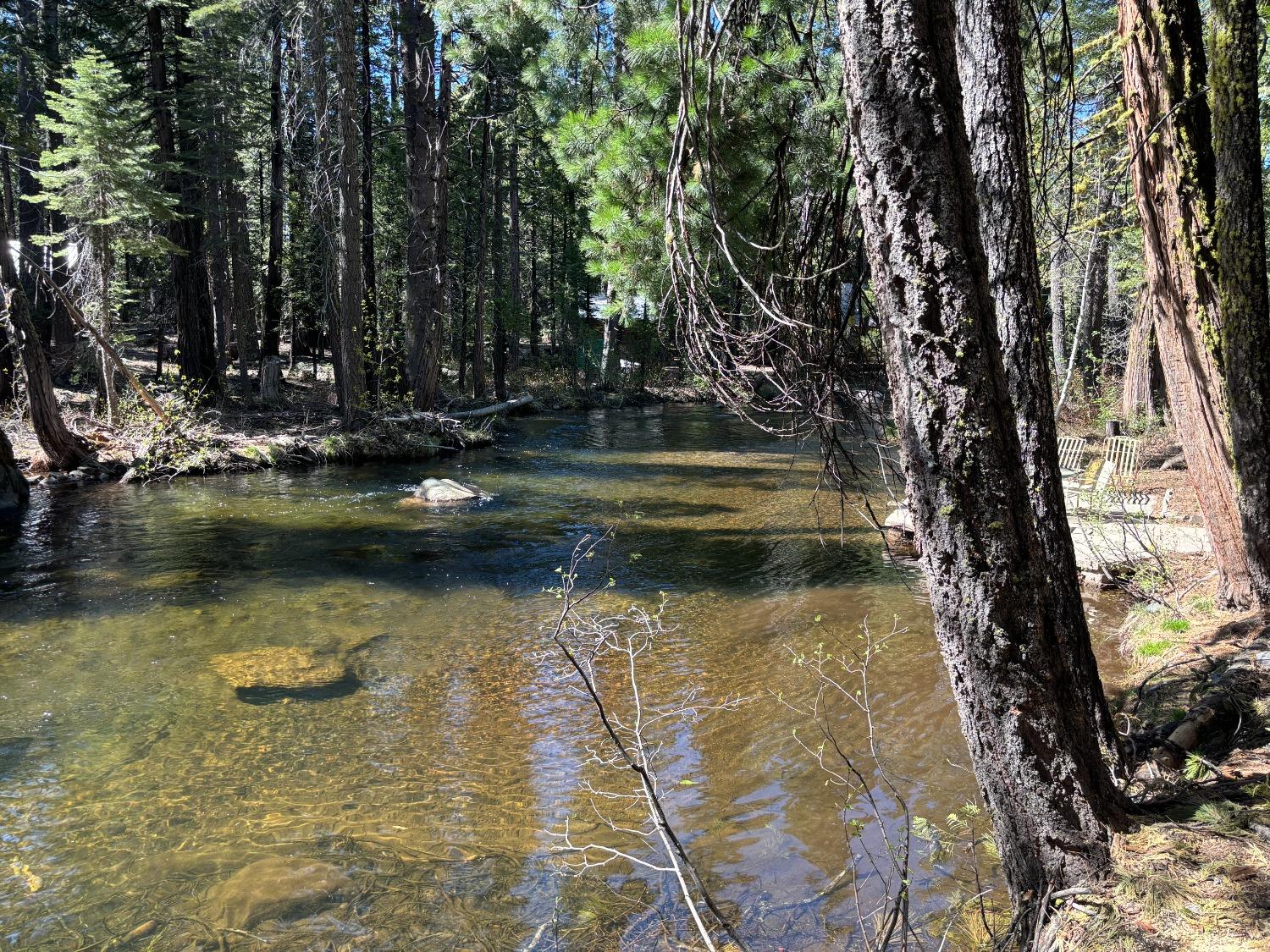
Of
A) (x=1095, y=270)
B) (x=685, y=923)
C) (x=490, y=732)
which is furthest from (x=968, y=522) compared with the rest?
(x=1095, y=270)

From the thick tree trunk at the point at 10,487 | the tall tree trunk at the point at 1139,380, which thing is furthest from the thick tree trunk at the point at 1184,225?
the thick tree trunk at the point at 10,487

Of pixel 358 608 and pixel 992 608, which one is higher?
pixel 992 608

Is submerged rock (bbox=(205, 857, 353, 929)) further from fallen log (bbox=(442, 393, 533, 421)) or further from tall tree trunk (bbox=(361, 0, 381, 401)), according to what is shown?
fallen log (bbox=(442, 393, 533, 421))

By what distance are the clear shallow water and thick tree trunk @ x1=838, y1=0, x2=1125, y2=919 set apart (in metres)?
1.27

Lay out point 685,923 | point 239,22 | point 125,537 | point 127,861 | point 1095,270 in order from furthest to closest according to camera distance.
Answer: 1. point 1095,270
2. point 239,22
3. point 125,537
4. point 127,861
5. point 685,923

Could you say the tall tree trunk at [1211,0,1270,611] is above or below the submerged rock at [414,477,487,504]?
above

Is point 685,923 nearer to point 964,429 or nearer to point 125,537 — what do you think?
point 964,429

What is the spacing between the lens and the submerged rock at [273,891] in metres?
3.77

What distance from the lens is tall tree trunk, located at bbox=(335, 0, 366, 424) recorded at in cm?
1570

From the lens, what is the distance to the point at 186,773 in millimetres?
5047

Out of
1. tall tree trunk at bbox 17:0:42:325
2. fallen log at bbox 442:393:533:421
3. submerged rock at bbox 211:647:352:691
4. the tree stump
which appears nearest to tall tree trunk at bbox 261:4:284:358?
the tree stump

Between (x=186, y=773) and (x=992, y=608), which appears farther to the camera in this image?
(x=186, y=773)

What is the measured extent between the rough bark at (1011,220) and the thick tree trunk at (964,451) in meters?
0.97

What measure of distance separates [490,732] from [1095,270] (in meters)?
17.5
